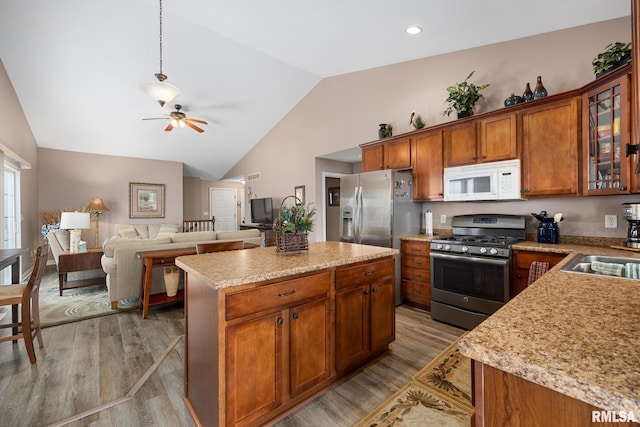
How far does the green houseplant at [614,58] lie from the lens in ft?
7.36

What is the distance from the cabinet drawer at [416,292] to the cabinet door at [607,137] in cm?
A: 187

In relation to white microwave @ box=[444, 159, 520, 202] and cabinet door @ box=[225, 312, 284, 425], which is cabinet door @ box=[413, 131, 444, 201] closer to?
white microwave @ box=[444, 159, 520, 202]

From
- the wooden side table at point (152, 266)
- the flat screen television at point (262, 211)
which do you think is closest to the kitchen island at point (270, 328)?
the wooden side table at point (152, 266)

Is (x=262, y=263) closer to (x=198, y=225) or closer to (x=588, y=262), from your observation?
(x=588, y=262)

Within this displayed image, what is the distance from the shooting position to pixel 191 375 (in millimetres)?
1776

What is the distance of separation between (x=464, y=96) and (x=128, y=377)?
4349 millimetres

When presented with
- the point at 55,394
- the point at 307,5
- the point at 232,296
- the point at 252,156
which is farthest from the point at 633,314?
the point at 252,156

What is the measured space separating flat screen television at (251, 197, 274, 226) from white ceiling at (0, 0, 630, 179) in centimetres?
200

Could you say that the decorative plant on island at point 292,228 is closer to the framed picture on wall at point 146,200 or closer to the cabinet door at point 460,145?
the cabinet door at point 460,145

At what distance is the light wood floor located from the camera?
1.75 meters

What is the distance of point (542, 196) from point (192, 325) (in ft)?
11.2

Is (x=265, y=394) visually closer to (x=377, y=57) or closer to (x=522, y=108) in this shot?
(x=522, y=108)

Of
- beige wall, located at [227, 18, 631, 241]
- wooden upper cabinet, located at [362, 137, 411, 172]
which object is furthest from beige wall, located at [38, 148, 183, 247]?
wooden upper cabinet, located at [362, 137, 411, 172]

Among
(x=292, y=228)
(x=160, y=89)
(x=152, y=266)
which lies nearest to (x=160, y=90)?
(x=160, y=89)
